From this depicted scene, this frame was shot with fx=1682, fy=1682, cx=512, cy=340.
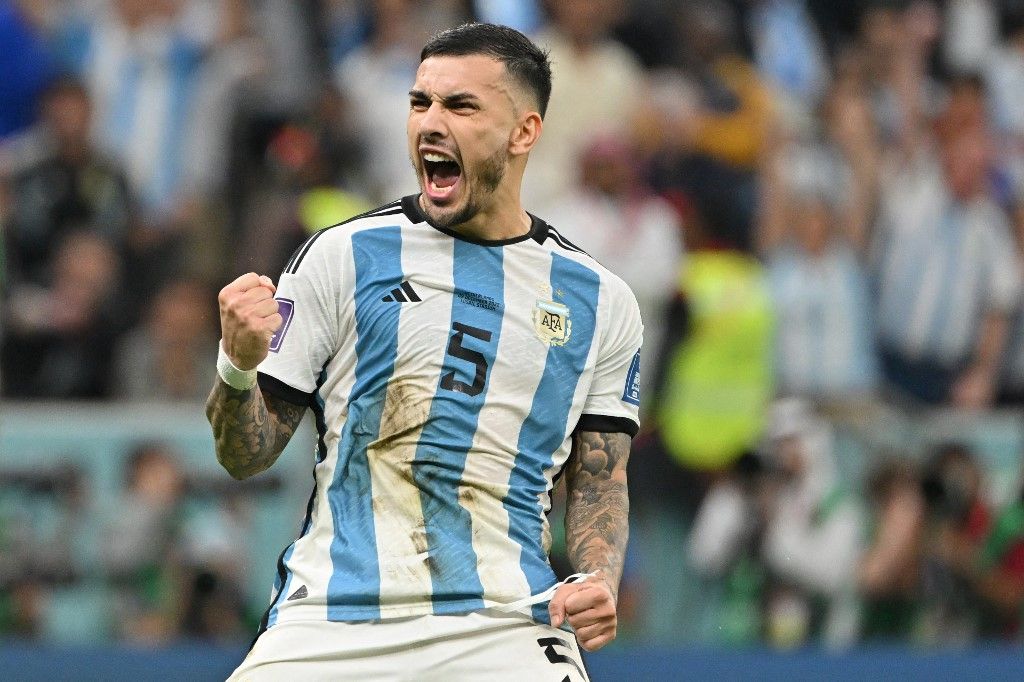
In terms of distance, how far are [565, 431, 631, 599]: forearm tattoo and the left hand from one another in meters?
0.38

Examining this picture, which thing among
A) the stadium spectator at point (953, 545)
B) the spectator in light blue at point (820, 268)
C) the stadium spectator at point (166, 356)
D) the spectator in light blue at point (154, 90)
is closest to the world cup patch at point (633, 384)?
the stadium spectator at point (166, 356)

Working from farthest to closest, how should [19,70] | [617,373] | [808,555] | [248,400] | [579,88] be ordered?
[579,88] < [19,70] < [808,555] < [617,373] < [248,400]

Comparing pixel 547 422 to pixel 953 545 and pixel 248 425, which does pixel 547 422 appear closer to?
pixel 248 425

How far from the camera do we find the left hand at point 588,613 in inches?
139

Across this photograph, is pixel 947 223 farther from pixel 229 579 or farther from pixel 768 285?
Answer: pixel 229 579

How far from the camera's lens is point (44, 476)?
8297mm

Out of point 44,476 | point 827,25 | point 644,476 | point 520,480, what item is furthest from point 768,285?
point 520,480

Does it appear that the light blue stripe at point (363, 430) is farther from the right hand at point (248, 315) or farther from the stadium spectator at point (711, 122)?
the stadium spectator at point (711, 122)

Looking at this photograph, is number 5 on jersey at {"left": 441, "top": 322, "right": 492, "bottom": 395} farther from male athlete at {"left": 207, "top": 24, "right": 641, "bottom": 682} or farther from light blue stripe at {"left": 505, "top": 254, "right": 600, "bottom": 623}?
light blue stripe at {"left": 505, "top": 254, "right": 600, "bottom": 623}

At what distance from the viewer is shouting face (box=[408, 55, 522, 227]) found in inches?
152

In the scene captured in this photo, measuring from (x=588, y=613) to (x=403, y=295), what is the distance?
862 mm

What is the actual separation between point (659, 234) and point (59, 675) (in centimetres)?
375

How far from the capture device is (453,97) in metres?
3.88

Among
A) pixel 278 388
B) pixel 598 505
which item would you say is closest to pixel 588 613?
pixel 598 505
